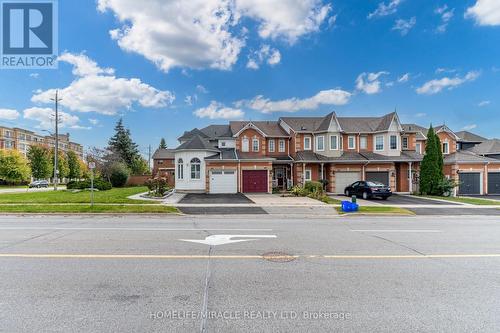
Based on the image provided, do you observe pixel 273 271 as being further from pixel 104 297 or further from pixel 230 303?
pixel 104 297

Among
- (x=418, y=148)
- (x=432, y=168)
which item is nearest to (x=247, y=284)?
(x=432, y=168)

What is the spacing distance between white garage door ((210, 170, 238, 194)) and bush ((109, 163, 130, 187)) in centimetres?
1586

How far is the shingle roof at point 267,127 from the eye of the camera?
30.4 m

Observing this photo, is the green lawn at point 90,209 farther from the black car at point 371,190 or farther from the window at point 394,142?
the window at point 394,142

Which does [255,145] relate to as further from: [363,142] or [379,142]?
[379,142]

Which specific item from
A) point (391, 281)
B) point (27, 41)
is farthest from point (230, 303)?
point (27, 41)

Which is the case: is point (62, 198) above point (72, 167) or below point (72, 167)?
below

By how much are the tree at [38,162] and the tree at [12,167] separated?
5545 millimetres

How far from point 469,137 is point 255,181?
1254 inches

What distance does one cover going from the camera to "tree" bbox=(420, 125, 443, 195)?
24594mm

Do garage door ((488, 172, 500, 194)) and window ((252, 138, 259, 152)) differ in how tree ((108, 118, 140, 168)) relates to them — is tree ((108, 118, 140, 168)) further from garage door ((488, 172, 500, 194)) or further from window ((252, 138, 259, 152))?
garage door ((488, 172, 500, 194))

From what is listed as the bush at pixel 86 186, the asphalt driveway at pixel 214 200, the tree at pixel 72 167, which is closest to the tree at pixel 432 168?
the asphalt driveway at pixel 214 200

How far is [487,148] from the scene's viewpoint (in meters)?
31.5

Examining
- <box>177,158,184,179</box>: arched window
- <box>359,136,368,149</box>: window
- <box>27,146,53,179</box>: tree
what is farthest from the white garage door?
<box>27,146,53,179</box>: tree
